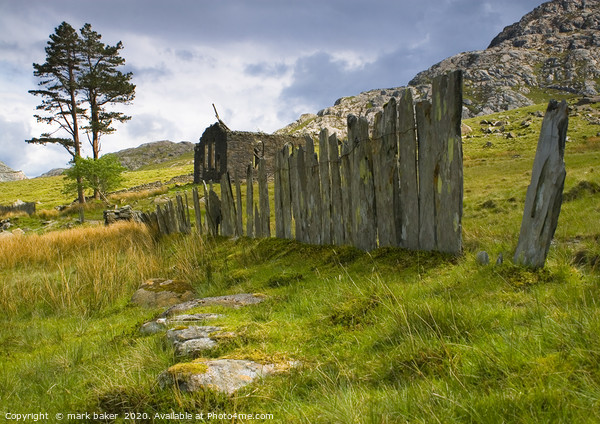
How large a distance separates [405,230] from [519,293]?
5.43 ft

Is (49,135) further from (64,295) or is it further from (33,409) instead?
(33,409)

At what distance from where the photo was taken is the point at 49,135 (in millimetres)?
27469

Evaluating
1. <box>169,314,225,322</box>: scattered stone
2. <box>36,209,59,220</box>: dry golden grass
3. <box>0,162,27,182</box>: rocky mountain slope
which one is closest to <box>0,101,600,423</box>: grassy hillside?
<box>169,314,225,322</box>: scattered stone

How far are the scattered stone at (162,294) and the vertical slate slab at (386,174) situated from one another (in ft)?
8.50

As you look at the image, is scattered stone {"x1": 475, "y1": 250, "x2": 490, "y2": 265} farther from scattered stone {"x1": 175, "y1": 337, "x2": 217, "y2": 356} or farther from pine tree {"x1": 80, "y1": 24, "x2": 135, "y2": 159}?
pine tree {"x1": 80, "y1": 24, "x2": 135, "y2": 159}

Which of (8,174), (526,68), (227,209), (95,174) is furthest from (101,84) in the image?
(526,68)

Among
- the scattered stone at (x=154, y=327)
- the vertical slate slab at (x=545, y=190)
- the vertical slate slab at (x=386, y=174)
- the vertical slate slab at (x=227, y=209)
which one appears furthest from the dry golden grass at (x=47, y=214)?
the vertical slate slab at (x=545, y=190)

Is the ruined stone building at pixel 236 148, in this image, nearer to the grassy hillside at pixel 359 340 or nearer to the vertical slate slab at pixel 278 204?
the vertical slate slab at pixel 278 204

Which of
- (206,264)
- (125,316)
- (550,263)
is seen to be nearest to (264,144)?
(206,264)

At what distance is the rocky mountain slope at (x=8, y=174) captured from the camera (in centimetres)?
11241

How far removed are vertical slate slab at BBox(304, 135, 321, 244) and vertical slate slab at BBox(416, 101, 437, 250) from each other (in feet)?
6.14

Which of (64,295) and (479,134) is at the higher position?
(479,134)

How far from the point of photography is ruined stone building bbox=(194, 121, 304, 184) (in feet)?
78.6

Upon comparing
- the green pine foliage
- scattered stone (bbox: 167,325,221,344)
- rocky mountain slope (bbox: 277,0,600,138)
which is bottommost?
scattered stone (bbox: 167,325,221,344)
